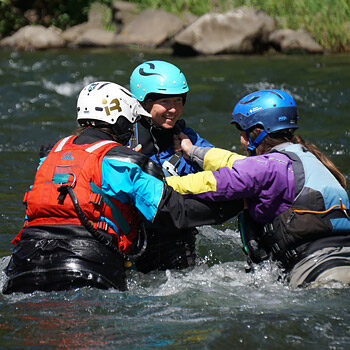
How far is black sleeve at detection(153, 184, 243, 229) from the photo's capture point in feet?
16.0

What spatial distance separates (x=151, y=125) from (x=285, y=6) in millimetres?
16162

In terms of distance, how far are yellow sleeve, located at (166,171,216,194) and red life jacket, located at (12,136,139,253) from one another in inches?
19.5

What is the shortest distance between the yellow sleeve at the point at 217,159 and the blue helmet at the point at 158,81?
78cm

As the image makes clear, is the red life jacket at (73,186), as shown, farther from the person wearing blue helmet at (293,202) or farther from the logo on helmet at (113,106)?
the person wearing blue helmet at (293,202)

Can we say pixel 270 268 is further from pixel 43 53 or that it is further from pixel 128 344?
pixel 43 53

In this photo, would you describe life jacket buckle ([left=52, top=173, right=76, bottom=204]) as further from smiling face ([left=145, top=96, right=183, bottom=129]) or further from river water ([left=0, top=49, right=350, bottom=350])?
smiling face ([left=145, top=96, right=183, bottom=129])

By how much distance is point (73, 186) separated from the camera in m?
4.68

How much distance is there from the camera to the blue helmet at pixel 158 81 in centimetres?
600

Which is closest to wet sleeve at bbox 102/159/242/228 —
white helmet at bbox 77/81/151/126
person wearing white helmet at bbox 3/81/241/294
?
person wearing white helmet at bbox 3/81/241/294

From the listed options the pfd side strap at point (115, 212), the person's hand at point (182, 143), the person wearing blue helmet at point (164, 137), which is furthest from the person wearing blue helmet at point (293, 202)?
the person wearing blue helmet at point (164, 137)

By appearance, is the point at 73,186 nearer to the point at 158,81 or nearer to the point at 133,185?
the point at 133,185

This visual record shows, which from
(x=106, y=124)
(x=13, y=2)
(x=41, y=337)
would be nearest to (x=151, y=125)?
(x=106, y=124)

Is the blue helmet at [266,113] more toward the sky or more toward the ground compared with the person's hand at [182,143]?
more toward the sky

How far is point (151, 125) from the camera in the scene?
20.0 ft
